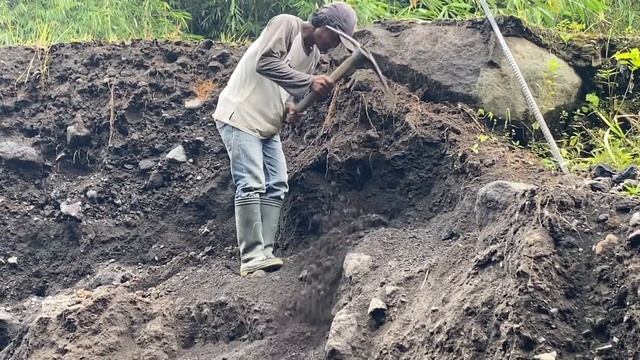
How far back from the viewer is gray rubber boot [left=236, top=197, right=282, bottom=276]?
5.00 metres

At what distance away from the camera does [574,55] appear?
19.2ft

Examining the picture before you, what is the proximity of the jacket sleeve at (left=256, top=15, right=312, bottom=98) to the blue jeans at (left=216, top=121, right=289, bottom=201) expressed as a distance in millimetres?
360

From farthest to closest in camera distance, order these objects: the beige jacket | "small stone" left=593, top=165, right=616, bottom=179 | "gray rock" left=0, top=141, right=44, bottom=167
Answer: "gray rock" left=0, top=141, right=44, bottom=167 → the beige jacket → "small stone" left=593, top=165, right=616, bottom=179

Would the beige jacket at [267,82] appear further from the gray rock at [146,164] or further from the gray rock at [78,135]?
the gray rock at [78,135]

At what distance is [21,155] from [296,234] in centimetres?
216

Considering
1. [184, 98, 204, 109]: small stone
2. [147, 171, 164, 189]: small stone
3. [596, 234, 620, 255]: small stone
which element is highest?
[596, 234, 620, 255]: small stone

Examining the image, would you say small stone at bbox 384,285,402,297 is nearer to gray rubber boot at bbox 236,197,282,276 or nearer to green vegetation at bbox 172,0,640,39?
gray rubber boot at bbox 236,197,282,276

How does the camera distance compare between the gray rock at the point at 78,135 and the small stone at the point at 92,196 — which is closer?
the small stone at the point at 92,196

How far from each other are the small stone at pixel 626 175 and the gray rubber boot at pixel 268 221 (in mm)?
1826

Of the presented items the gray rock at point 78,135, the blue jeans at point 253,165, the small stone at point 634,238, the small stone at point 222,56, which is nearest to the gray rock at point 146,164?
the gray rock at point 78,135

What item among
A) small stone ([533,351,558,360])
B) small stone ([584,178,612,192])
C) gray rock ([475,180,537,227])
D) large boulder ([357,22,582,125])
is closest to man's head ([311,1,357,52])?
large boulder ([357,22,582,125])

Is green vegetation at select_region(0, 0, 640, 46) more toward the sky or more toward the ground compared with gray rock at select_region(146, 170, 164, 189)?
more toward the sky

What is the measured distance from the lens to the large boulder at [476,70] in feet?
18.4

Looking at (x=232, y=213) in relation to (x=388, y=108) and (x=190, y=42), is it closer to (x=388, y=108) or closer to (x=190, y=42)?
(x=388, y=108)
